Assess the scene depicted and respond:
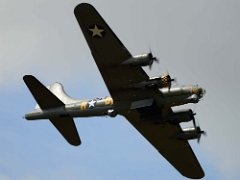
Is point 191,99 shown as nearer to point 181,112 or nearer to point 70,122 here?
point 181,112

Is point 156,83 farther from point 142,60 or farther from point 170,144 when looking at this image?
point 170,144

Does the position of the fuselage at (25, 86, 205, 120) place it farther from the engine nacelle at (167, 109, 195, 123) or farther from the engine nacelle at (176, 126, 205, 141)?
the engine nacelle at (176, 126, 205, 141)

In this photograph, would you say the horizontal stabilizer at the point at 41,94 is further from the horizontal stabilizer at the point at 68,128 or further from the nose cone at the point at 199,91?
the nose cone at the point at 199,91

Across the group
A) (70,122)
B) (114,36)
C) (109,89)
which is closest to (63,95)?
(70,122)

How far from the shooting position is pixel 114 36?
35.8 metres

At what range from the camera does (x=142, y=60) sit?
36.1 metres

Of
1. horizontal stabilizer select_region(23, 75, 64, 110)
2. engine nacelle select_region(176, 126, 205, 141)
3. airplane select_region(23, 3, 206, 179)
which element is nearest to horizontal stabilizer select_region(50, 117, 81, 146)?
airplane select_region(23, 3, 206, 179)

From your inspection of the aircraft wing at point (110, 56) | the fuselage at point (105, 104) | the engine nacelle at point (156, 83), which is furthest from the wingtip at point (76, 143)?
the engine nacelle at point (156, 83)

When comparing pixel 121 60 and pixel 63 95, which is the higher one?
pixel 121 60

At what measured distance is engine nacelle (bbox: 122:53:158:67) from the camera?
3603cm

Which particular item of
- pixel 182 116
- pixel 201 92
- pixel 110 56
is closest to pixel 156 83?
pixel 201 92

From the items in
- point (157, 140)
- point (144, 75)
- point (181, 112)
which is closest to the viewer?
point (144, 75)

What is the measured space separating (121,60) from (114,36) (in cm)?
182

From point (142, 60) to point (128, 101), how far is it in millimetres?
4557
